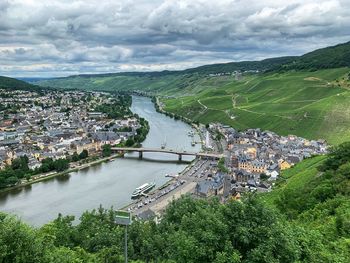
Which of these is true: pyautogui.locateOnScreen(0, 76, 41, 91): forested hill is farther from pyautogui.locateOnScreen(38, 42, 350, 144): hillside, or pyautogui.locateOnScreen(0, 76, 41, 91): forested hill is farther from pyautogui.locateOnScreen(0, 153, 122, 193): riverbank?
pyautogui.locateOnScreen(0, 153, 122, 193): riverbank

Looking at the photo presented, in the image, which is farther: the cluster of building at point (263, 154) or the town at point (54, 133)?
the town at point (54, 133)

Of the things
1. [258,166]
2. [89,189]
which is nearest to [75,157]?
[89,189]

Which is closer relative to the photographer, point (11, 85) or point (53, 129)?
point (53, 129)

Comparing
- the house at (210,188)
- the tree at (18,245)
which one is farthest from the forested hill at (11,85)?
the tree at (18,245)

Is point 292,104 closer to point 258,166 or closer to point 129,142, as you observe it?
point 129,142

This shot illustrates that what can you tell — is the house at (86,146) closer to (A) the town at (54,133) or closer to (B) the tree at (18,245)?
(A) the town at (54,133)

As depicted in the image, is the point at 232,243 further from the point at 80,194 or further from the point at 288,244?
the point at 80,194

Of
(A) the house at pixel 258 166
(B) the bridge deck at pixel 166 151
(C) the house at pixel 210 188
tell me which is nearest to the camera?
(C) the house at pixel 210 188
